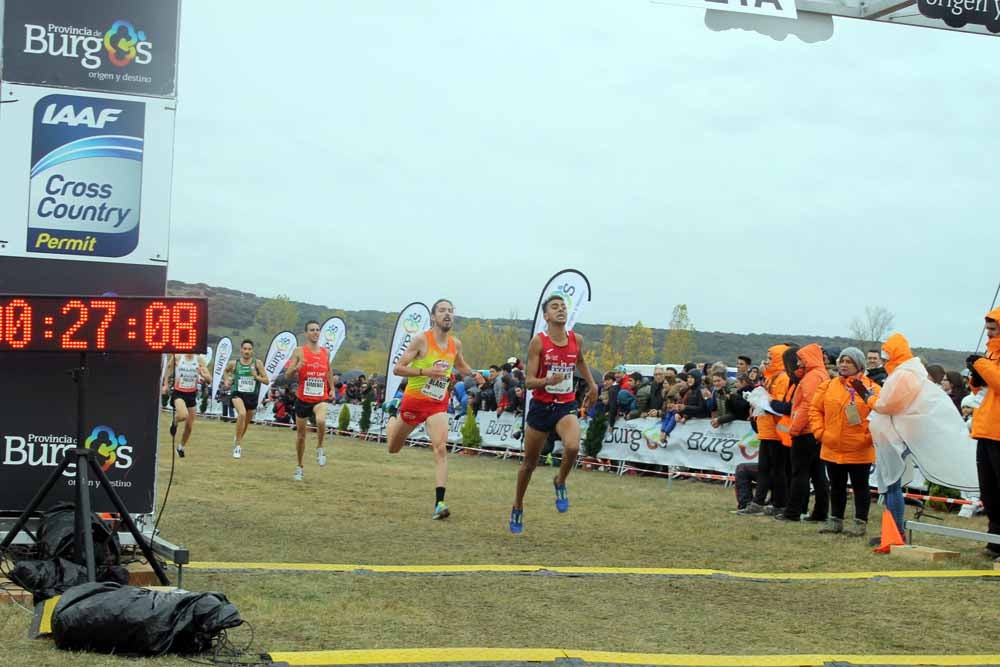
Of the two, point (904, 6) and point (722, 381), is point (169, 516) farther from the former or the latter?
point (722, 381)

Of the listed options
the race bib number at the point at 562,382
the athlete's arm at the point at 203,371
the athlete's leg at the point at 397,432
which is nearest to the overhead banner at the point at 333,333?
the athlete's arm at the point at 203,371

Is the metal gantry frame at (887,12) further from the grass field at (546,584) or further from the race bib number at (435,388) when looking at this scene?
the race bib number at (435,388)

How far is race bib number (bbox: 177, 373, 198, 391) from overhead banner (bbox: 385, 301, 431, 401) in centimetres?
906

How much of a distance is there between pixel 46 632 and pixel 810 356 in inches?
377

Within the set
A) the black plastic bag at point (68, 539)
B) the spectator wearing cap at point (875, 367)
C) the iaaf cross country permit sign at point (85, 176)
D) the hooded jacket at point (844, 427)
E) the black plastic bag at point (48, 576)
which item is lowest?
the black plastic bag at point (48, 576)

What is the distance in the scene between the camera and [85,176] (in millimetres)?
7242

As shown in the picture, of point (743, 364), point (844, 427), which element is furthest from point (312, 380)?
point (844, 427)

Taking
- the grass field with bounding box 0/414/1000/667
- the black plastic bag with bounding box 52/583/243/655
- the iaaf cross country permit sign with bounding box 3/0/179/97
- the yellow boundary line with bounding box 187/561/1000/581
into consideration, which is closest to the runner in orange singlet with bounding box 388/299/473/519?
the grass field with bounding box 0/414/1000/667

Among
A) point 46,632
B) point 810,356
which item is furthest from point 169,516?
point 810,356

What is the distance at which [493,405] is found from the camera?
26.4 metres

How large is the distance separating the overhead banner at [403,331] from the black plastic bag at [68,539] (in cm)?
2121

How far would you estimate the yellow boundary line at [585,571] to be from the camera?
7.56 metres

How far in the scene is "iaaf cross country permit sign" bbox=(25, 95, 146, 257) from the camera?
715 cm

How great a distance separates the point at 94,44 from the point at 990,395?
7.44 m
